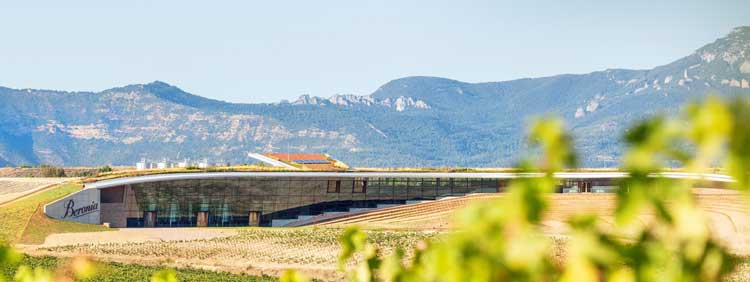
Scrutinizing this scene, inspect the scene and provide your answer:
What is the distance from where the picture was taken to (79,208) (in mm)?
40688

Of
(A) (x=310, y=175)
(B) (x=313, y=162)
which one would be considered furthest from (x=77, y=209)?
(B) (x=313, y=162)

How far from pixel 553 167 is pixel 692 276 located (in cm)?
27

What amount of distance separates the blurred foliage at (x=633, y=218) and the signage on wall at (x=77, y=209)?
1588 inches

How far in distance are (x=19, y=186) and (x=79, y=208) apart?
440 cm

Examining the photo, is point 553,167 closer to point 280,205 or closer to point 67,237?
point 67,237

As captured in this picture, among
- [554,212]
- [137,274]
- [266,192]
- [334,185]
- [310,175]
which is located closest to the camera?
[137,274]

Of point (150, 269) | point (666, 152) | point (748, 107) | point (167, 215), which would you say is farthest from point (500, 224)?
point (167, 215)

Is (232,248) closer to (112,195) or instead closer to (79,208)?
(79,208)

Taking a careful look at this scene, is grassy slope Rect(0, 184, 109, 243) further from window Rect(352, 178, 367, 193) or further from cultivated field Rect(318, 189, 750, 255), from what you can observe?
window Rect(352, 178, 367, 193)

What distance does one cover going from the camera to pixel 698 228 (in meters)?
1.41

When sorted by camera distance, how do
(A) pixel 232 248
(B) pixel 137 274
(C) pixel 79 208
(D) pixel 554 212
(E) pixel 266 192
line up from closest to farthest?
(B) pixel 137 274
(A) pixel 232 248
(D) pixel 554 212
(C) pixel 79 208
(E) pixel 266 192

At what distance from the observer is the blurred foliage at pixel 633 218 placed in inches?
54.2

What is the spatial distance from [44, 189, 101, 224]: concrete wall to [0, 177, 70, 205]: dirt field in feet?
7.54

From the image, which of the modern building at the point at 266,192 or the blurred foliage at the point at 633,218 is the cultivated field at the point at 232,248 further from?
the blurred foliage at the point at 633,218
